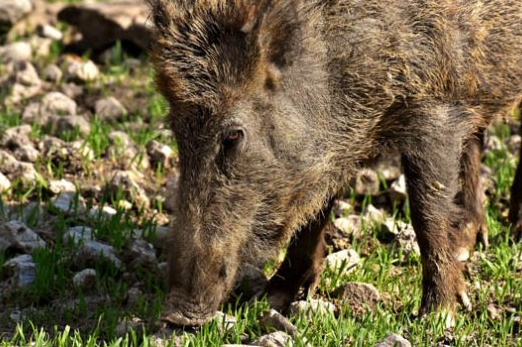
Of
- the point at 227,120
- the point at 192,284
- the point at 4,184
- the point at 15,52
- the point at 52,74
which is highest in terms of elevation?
the point at 15,52

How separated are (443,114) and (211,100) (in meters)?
1.26

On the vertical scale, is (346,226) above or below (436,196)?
below

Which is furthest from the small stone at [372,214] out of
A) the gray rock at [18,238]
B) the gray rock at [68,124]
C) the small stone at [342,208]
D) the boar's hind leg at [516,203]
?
the gray rock at [68,124]

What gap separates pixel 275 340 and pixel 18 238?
1.92m

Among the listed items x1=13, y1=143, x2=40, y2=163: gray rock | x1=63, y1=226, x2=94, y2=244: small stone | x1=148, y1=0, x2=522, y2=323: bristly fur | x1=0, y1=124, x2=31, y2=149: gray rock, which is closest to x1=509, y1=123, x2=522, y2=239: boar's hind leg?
x1=148, y1=0, x2=522, y2=323: bristly fur

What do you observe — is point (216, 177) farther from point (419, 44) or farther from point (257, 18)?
point (419, 44)

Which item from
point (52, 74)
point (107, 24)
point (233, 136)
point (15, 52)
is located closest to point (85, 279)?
point (233, 136)

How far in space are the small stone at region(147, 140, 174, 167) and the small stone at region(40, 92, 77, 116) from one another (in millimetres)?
880

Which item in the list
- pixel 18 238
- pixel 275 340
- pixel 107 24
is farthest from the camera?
pixel 107 24

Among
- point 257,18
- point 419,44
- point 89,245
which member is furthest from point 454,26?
point 89,245

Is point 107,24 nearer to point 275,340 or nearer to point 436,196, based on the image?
point 436,196

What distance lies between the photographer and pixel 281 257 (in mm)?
6289

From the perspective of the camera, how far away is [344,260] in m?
5.91

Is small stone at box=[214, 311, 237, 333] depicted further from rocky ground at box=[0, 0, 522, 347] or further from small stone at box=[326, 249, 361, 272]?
small stone at box=[326, 249, 361, 272]
